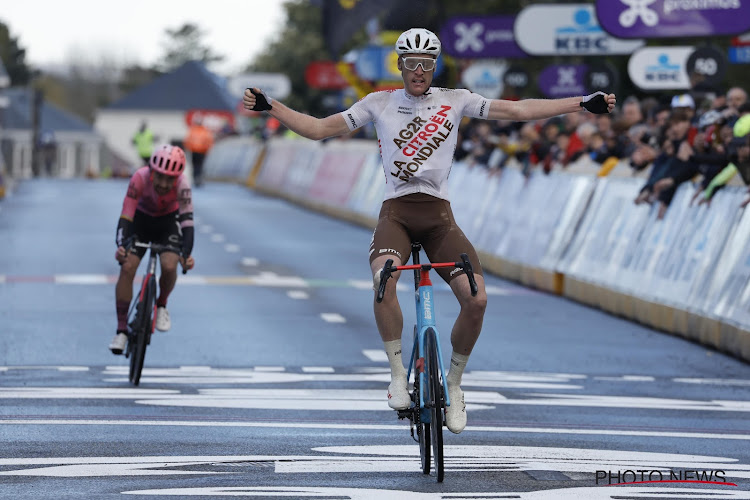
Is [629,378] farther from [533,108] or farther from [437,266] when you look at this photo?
[437,266]

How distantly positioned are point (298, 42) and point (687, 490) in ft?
308

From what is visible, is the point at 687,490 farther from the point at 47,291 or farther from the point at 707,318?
the point at 47,291

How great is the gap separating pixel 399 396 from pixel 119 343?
455 cm

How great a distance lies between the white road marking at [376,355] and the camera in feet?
48.0

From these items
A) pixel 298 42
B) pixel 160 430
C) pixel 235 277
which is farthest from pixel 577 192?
pixel 298 42

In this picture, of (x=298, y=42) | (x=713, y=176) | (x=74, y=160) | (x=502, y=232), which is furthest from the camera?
(x=74, y=160)

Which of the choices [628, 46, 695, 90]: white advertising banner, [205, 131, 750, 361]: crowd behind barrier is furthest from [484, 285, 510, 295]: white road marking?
[628, 46, 695, 90]: white advertising banner

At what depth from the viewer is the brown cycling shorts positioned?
9375 mm

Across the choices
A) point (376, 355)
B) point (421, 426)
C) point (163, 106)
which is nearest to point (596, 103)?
point (421, 426)

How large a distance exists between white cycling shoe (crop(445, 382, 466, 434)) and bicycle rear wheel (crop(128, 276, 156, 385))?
12.8ft

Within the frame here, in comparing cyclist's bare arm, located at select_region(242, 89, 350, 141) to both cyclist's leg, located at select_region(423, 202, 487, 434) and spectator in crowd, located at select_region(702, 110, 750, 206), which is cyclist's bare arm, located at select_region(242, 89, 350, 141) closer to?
cyclist's leg, located at select_region(423, 202, 487, 434)

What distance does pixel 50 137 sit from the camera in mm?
147375

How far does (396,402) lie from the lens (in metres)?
9.04

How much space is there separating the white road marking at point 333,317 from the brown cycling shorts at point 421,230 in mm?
8352
